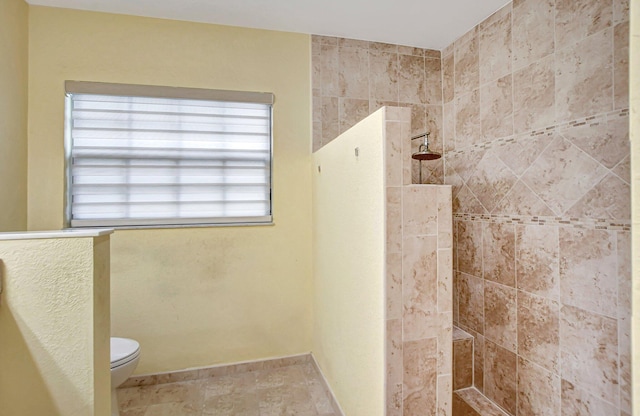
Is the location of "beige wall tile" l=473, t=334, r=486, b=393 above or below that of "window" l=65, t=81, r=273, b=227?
below

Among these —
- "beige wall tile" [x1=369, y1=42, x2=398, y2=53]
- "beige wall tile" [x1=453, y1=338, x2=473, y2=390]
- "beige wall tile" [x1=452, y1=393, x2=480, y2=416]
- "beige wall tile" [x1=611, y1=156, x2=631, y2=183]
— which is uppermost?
"beige wall tile" [x1=369, y1=42, x2=398, y2=53]

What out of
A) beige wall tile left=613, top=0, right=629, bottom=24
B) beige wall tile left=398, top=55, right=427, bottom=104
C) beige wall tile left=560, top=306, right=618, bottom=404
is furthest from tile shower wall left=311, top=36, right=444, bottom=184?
beige wall tile left=560, top=306, right=618, bottom=404

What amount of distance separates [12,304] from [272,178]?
1.62 meters

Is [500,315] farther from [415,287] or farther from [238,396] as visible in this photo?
[238,396]

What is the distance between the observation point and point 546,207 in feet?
6.05

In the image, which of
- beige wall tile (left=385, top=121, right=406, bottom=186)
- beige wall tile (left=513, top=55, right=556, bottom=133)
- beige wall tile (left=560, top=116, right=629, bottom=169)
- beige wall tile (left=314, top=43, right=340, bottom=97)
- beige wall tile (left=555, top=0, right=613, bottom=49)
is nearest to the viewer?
beige wall tile (left=385, top=121, right=406, bottom=186)

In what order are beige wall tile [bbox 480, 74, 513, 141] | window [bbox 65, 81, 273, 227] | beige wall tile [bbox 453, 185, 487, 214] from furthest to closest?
beige wall tile [bbox 453, 185, 487, 214] < window [bbox 65, 81, 273, 227] < beige wall tile [bbox 480, 74, 513, 141]

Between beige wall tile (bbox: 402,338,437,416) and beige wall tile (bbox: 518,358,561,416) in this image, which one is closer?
beige wall tile (bbox: 402,338,437,416)

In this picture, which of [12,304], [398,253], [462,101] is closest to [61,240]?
[12,304]

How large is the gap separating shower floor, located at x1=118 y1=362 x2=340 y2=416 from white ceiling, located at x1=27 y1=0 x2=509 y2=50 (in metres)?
2.54

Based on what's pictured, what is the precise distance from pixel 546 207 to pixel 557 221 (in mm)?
101

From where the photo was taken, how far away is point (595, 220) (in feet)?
5.23

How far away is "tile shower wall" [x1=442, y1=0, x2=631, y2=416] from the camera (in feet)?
5.02

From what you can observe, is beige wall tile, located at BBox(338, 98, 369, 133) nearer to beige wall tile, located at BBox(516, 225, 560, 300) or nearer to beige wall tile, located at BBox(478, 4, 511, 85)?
beige wall tile, located at BBox(478, 4, 511, 85)
